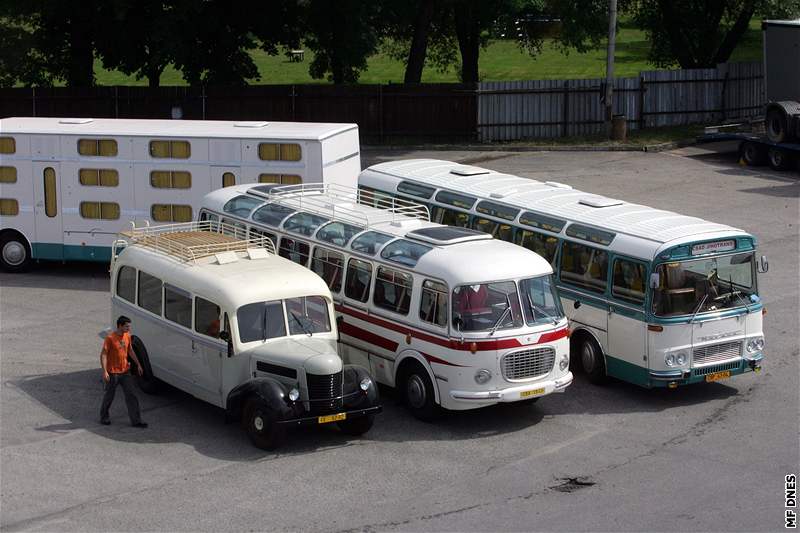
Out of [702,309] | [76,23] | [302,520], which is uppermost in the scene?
[76,23]

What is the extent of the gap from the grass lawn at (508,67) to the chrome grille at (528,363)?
154 ft

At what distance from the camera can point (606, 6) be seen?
4112 cm

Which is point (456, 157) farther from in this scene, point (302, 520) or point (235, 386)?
point (302, 520)

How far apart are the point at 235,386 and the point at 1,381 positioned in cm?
462

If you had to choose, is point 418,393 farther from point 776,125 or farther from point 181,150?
point 776,125

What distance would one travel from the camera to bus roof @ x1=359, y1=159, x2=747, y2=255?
1741cm

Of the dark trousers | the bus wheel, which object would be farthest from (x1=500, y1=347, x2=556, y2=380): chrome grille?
the dark trousers

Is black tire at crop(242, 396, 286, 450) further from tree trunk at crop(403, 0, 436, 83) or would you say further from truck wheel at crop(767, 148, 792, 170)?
tree trunk at crop(403, 0, 436, 83)

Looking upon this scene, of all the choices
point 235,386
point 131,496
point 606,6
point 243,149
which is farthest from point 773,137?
point 131,496

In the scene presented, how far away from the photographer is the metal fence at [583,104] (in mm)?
40281

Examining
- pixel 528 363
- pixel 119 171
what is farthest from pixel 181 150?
pixel 528 363

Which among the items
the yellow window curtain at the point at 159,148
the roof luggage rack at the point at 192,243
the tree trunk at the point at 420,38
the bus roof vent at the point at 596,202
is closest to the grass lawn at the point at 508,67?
the tree trunk at the point at 420,38

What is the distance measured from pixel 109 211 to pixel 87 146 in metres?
1.45

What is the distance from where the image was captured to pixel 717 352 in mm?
17438
